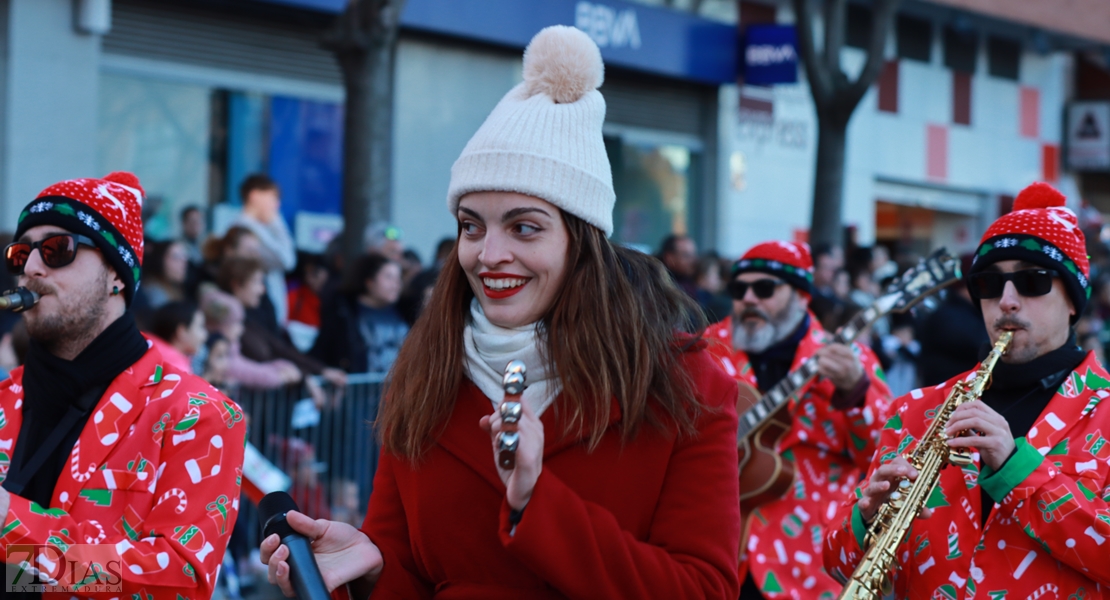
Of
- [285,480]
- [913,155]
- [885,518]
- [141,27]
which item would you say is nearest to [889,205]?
[913,155]

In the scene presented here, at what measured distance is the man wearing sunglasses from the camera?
10.6 feet

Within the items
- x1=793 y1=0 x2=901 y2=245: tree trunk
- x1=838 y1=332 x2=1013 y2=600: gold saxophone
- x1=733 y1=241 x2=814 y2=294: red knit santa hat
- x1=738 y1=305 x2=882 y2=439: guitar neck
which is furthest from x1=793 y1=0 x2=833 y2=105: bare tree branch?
x1=838 y1=332 x2=1013 y2=600: gold saxophone

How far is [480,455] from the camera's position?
8.61 feet

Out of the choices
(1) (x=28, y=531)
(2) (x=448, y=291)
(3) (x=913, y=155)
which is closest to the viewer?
(2) (x=448, y=291)

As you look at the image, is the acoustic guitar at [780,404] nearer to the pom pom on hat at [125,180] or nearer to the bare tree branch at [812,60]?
the pom pom on hat at [125,180]

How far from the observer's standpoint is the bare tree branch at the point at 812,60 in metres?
14.4

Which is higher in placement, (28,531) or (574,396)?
(574,396)

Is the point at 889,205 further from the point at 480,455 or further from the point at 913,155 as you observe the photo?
the point at 480,455

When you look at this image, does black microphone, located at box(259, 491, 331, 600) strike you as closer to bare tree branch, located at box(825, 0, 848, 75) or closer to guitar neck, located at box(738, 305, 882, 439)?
guitar neck, located at box(738, 305, 882, 439)

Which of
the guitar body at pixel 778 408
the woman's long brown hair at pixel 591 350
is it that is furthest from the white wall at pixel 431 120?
the woman's long brown hair at pixel 591 350

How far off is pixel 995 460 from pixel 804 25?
12.1 metres

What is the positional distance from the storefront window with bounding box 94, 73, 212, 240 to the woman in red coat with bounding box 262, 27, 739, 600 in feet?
32.1

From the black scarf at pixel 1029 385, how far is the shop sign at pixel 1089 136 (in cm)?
2175

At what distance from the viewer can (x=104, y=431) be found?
3.37 meters
